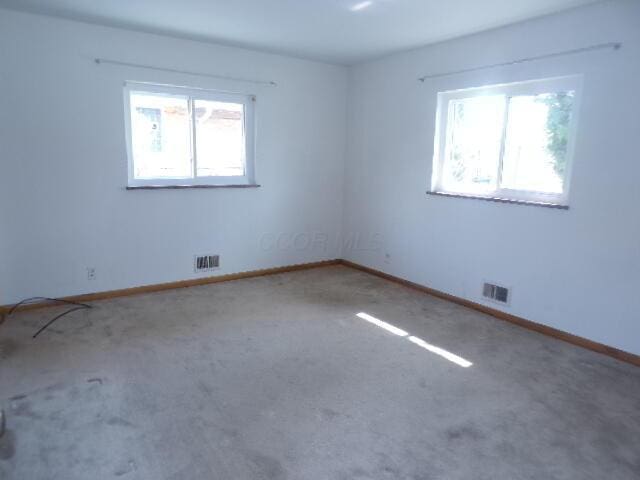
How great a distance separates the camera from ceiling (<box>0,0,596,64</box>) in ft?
9.54

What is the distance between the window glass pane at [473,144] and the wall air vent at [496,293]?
32.8 inches

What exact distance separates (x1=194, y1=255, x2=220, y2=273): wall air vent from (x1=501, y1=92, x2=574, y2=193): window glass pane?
283 centimetres

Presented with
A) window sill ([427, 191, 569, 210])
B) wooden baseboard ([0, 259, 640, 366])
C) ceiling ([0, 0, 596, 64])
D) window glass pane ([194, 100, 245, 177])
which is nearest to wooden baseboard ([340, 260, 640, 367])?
wooden baseboard ([0, 259, 640, 366])

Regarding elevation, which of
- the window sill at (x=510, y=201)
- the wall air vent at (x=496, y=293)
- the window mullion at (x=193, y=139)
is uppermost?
the window mullion at (x=193, y=139)

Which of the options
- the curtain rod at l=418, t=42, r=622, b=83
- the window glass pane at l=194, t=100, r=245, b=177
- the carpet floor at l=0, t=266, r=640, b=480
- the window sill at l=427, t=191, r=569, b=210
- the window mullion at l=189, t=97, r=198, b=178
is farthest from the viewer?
the window glass pane at l=194, t=100, r=245, b=177

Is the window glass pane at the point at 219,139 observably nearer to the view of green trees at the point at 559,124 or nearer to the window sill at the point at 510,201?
the window sill at the point at 510,201

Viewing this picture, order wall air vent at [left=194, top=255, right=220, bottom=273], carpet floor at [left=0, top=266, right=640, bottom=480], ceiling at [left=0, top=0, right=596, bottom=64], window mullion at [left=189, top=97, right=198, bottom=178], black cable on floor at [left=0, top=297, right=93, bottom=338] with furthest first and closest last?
wall air vent at [left=194, top=255, right=220, bottom=273]
window mullion at [left=189, top=97, right=198, bottom=178]
black cable on floor at [left=0, top=297, right=93, bottom=338]
ceiling at [left=0, top=0, right=596, bottom=64]
carpet floor at [left=0, top=266, right=640, bottom=480]

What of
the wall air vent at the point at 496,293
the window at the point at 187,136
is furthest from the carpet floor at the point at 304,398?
the window at the point at 187,136

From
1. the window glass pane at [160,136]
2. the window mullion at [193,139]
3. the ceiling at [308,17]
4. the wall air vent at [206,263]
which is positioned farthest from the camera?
the wall air vent at [206,263]

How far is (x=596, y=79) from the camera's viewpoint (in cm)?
289

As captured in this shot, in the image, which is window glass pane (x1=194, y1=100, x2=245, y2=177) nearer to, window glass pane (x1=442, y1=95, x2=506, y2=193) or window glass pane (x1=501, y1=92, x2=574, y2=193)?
window glass pane (x1=442, y1=95, x2=506, y2=193)

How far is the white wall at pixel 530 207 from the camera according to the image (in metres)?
2.83

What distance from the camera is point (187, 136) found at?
4184 mm

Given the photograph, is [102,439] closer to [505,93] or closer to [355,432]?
[355,432]
